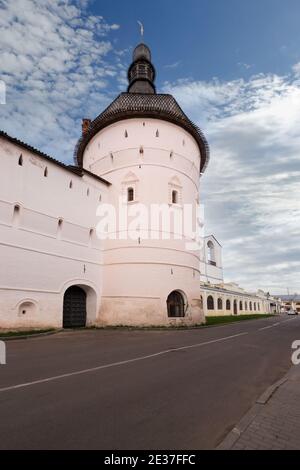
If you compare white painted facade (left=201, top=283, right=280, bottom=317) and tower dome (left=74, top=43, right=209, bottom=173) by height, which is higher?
tower dome (left=74, top=43, right=209, bottom=173)

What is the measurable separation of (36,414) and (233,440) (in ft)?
8.79

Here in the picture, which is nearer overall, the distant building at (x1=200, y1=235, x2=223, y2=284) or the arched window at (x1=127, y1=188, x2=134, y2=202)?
the arched window at (x1=127, y1=188, x2=134, y2=202)

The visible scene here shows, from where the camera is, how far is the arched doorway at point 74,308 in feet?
63.2

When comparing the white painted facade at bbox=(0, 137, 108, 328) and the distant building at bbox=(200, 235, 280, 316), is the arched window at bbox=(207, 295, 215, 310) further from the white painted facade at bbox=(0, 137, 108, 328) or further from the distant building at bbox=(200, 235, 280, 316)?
the white painted facade at bbox=(0, 137, 108, 328)

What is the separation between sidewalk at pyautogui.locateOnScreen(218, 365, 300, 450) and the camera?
3.45 m

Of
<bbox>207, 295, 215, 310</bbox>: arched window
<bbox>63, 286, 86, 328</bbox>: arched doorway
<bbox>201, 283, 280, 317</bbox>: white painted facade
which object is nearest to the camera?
<bbox>63, 286, 86, 328</bbox>: arched doorway

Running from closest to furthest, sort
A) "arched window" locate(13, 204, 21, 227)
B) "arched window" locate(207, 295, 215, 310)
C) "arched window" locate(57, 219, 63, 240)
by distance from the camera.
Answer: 1. "arched window" locate(13, 204, 21, 227)
2. "arched window" locate(57, 219, 63, 240)
3. "arched window" locate(207, 295, 215, 310)

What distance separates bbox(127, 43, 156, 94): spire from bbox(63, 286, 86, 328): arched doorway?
1961 cm

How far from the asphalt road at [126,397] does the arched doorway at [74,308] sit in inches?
379

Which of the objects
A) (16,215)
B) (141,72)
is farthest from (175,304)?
(141,72)

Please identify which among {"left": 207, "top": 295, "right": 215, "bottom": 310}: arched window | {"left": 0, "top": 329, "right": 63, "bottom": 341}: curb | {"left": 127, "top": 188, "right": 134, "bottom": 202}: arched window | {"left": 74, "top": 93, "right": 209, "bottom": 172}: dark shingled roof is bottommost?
{"left": 0, "top": 329, "right": 63, "bottom": 341}: curb

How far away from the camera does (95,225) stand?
21.3 meters

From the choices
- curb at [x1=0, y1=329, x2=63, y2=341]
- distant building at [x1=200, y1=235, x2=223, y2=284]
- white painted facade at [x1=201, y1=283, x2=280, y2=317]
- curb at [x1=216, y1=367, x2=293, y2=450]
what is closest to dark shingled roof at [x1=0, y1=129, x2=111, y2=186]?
curb at [x1=0, y1=329, x2=63, y2=341]
